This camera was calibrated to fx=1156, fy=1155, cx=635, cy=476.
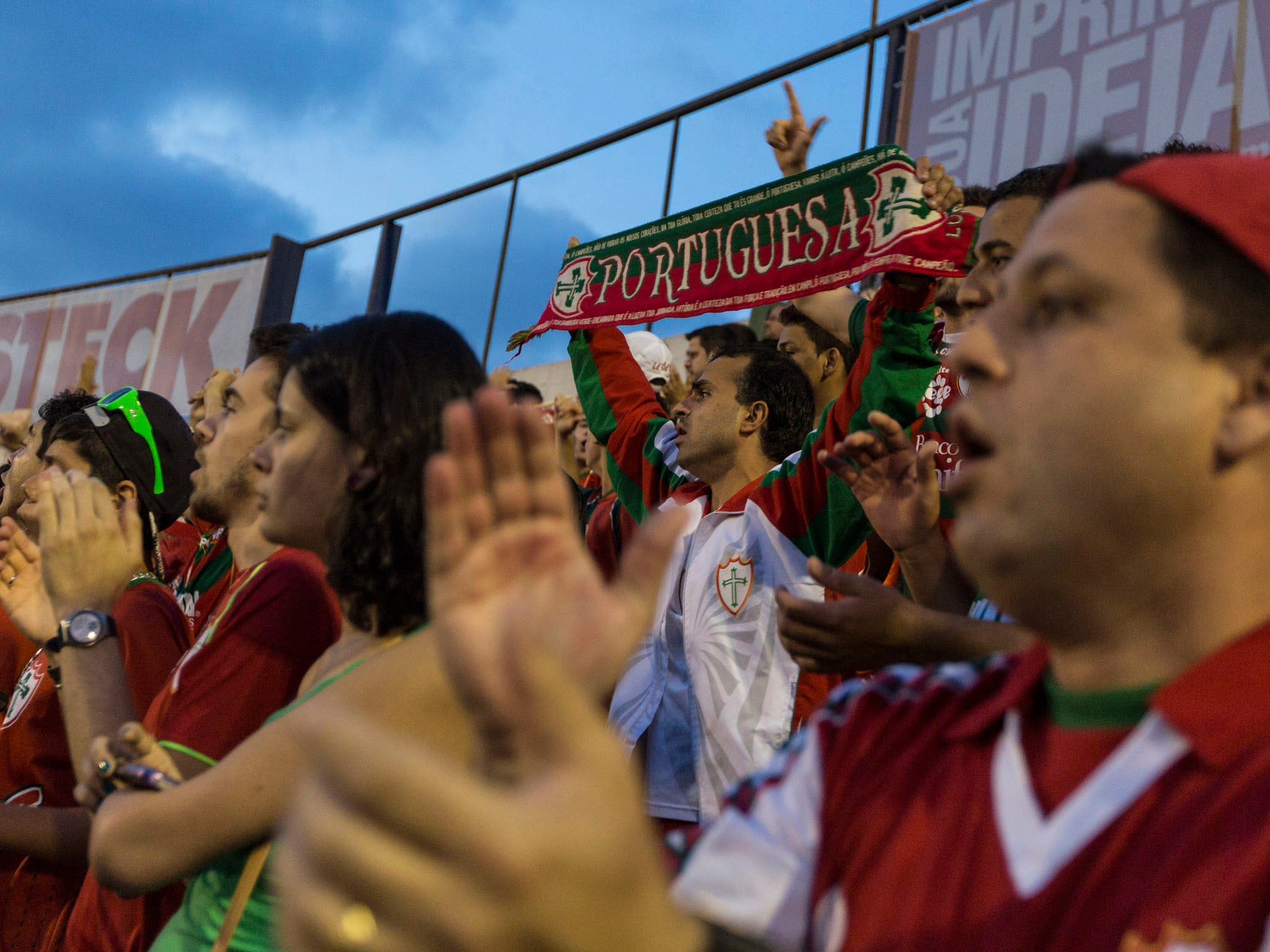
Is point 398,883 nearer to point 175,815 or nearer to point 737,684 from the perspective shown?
point 175,815

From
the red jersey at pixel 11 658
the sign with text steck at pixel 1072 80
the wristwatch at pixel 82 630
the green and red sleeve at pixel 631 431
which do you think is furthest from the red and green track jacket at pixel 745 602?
the sign with text steck at pixel 1072 80

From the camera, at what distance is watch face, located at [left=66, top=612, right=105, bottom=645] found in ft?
7.47

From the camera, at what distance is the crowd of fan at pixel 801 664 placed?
25.0 inches

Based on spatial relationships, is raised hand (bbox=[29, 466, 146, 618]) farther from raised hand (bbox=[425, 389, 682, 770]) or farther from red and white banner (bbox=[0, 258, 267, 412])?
red and white banner (bbox=[0, 258, 267, 412])

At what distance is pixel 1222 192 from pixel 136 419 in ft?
10.0

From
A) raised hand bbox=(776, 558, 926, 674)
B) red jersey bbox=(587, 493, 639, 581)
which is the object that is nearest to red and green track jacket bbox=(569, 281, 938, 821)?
red jersey bbox=(587, 493, 639, 581)

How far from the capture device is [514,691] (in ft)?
2.33

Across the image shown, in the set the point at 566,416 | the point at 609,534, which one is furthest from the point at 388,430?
the point at 566,416

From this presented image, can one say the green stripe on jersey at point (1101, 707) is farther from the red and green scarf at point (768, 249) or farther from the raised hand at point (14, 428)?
the raised hand at point (14, 428)

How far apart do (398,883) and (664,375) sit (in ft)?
17.8

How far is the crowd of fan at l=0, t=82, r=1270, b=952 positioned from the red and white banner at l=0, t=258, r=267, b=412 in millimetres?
6726

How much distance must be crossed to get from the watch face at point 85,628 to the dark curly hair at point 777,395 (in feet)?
7.55

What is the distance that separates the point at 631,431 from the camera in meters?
4.16

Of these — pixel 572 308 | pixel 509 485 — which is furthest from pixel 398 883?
pixel 572 308
